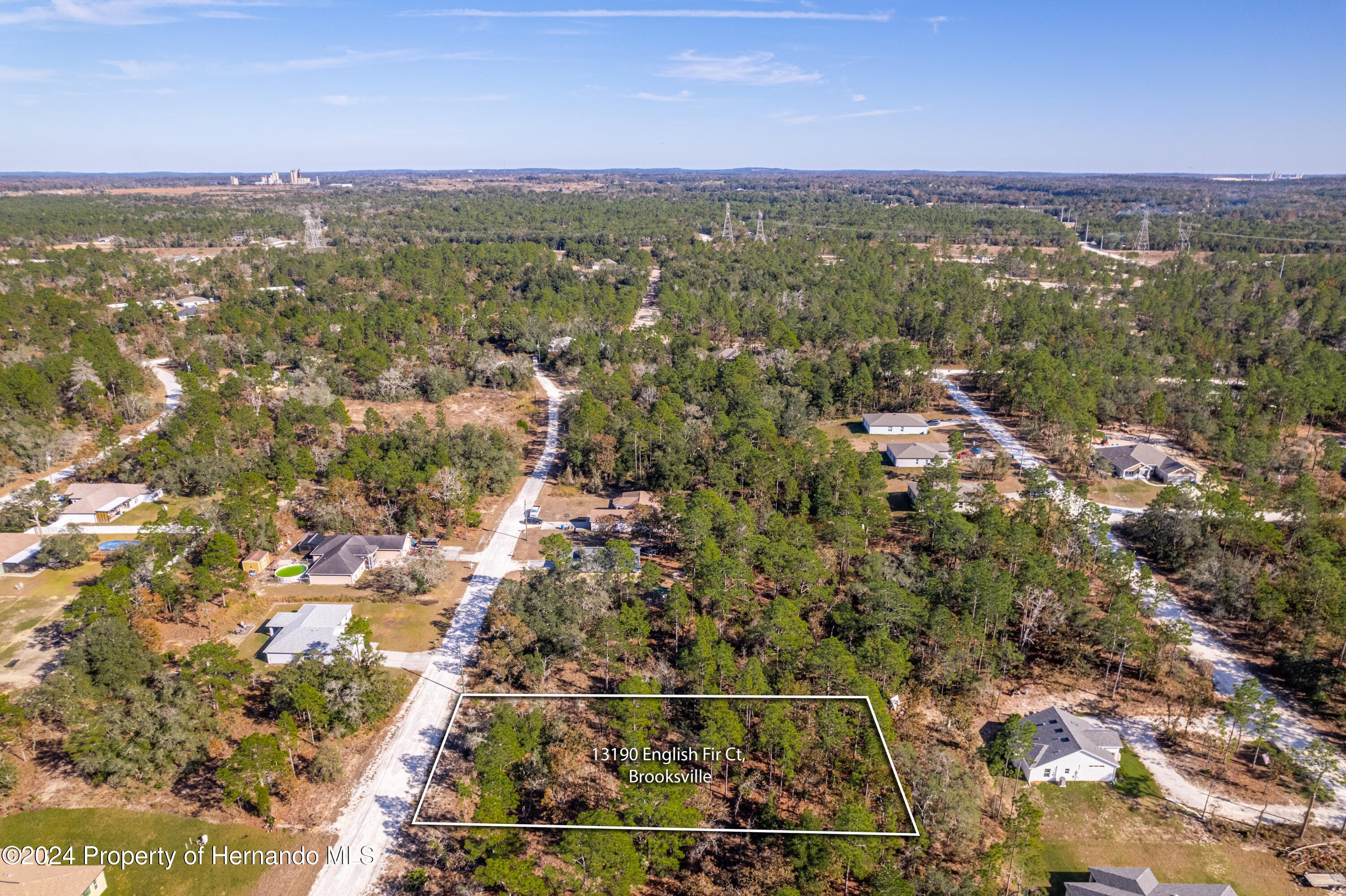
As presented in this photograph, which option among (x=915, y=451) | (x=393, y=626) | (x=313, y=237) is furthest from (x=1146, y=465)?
(x=313, y=237)

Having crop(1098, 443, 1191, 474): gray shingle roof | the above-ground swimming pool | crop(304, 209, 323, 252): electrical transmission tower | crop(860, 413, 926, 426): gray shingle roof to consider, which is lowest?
the above-ground swimming pool

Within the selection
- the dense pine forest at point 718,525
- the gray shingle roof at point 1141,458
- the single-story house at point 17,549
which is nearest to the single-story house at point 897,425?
the dense pine forest at point 718,525

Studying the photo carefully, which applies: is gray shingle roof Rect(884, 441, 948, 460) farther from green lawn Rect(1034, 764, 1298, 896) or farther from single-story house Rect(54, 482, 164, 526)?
single-story house Rect(54, 482, 164, 526)

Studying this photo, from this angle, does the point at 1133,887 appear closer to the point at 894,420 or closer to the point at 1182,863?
the point at 1182,863

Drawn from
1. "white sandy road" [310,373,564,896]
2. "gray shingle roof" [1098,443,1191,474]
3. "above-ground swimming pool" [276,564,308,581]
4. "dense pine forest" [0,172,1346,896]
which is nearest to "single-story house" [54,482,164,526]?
"dense pine forest" [0,172,1346,896]

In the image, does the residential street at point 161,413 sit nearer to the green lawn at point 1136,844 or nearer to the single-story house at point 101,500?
the single-story house at point 101,500

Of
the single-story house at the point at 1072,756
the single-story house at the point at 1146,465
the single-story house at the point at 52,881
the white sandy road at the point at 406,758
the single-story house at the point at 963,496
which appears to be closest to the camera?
the single-story house at the point at 52,881
